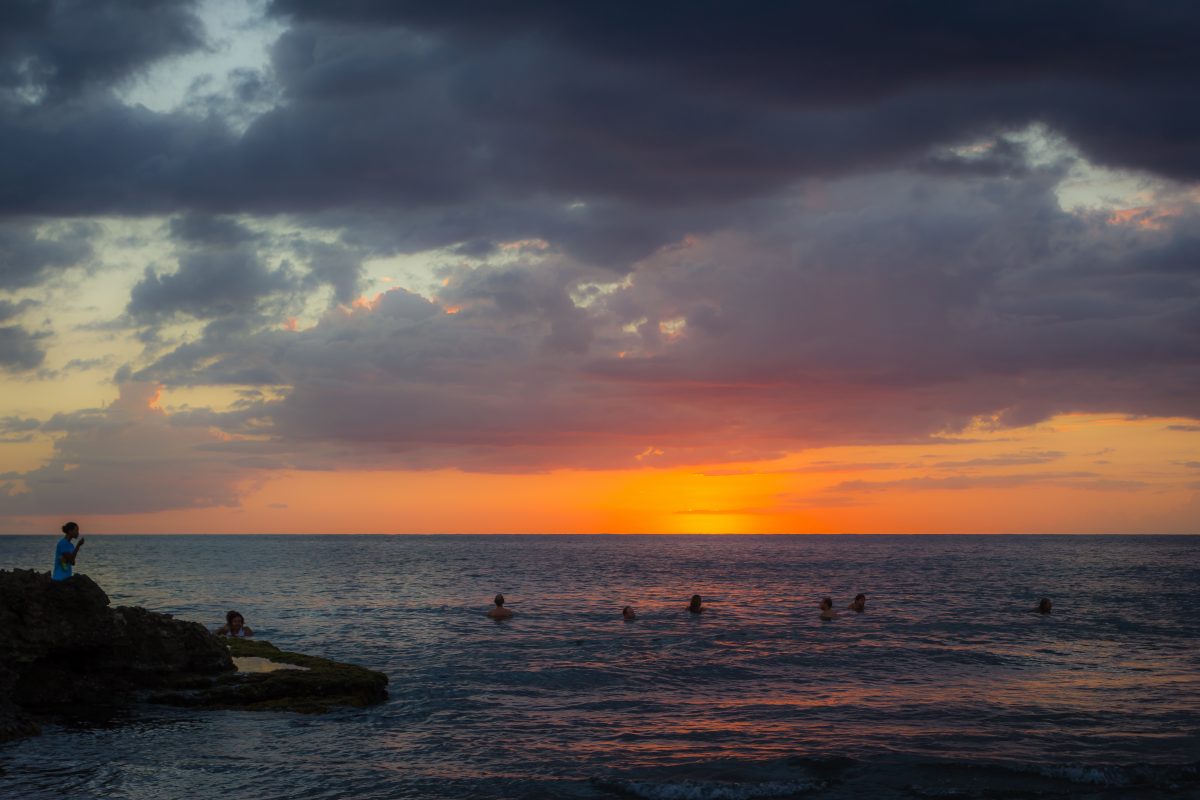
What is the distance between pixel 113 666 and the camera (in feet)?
77.6

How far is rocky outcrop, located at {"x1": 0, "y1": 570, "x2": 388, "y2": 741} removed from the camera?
71.7 feet

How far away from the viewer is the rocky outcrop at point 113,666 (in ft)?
71.7

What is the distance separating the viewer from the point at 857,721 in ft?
75.0

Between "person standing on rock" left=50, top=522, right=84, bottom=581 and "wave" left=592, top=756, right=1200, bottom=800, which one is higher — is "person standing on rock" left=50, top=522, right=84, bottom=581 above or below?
above

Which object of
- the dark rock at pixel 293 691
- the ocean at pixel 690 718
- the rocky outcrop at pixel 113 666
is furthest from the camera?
the dark rock at pixel 293 691

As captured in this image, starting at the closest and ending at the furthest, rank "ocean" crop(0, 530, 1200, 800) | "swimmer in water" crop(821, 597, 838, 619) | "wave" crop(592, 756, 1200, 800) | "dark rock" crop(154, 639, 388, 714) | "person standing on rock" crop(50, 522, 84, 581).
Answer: "wave" crop(592, 756, 1200, 800) → "ocean" crop(0, 530, 1200, 800) → "person standing on rock" crop(50, 522, 84, 581) → "dark rock" crop(154, 639, 388, 714) → "swimmer in water" crop(821, 597, 838, 619)

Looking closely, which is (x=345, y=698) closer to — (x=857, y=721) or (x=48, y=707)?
(x=48, y=707)

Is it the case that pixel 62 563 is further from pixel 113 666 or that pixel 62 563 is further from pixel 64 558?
pixel 113 666

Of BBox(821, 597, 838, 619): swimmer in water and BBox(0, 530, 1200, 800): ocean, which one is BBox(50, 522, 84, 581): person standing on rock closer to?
BBox(0, 530, 1200, 800): ocean

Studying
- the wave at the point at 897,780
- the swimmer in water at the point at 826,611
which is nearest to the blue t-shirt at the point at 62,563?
the wave at the point at 897,780

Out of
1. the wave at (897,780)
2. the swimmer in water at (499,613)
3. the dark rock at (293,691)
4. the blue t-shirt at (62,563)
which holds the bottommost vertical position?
the swimmer in water at (499,613)

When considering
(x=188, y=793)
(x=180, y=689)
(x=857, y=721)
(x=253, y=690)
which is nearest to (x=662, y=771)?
(x=857, y=721)

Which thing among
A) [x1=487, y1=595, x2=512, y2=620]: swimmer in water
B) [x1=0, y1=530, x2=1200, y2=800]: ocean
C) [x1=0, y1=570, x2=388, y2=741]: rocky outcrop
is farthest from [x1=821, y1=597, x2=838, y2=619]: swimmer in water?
[x1=0, y1=570, x2=388, y2=741]: rocky outcrop

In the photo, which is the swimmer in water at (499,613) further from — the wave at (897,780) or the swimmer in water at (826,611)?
the wave at (897,780)
